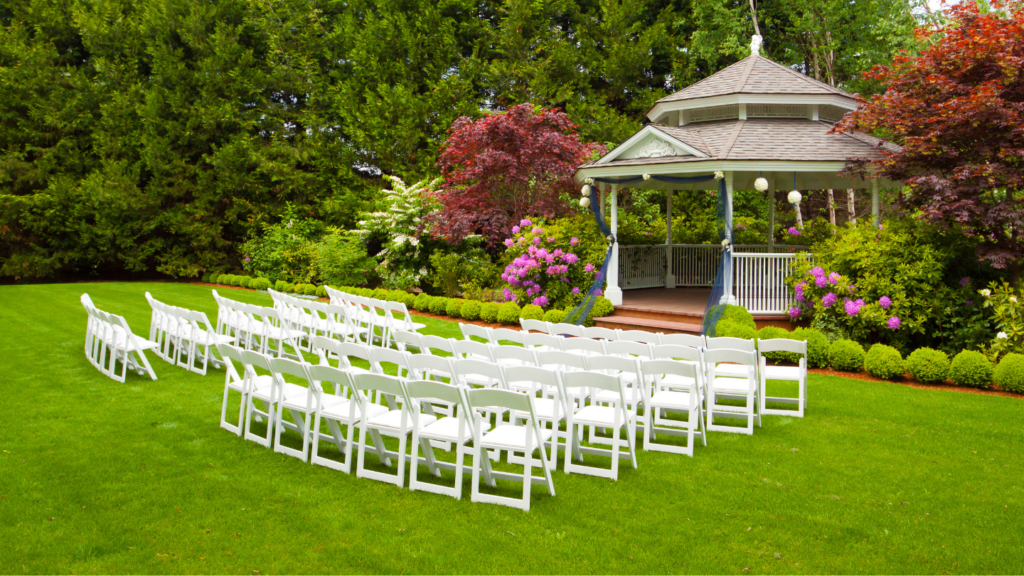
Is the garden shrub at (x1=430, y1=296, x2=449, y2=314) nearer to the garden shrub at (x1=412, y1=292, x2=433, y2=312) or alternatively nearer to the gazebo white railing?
the garden shrub at (x1=412, y1=292, x2=433, y2=312)

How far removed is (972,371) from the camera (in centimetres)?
835

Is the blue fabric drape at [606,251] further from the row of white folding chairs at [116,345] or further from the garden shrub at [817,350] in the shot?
the row of white folding chairs at [116,345]

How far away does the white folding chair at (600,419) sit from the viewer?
4.66m

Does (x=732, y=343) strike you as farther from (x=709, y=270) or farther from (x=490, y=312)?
(x=709, y=270)

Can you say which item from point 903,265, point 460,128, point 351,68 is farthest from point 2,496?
point 351,68

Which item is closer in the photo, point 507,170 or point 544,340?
point 544,340

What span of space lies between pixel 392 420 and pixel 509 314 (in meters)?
8.12

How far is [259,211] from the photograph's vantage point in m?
24.5

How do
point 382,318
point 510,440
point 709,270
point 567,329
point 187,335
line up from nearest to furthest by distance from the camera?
point 510,440, point 567,329, point 187,335, point 382,318, point 709,270

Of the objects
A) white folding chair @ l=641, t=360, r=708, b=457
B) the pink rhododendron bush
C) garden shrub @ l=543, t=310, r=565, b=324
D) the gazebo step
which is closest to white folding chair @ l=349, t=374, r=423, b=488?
white folding chair @ l=641, t=360, r=708, b=457

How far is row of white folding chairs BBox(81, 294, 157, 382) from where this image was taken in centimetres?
760

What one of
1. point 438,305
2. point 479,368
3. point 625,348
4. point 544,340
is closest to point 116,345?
point 544,340

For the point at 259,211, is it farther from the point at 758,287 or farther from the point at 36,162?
the point at 758,287

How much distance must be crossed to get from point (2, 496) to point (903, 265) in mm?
10388
